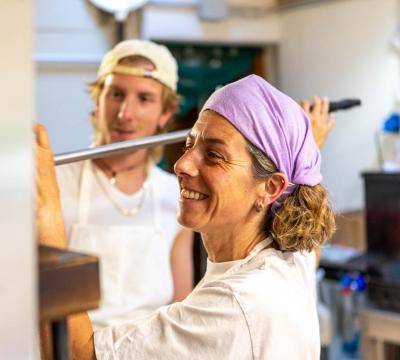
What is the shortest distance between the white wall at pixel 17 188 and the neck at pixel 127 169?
4.06ft

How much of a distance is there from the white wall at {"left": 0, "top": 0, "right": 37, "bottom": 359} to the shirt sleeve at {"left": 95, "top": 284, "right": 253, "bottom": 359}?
551 mm

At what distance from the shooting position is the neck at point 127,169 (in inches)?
63.2

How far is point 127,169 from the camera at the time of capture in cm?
164

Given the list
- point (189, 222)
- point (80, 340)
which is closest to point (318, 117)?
point (189, 222)

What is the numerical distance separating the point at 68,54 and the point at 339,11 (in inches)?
65.2

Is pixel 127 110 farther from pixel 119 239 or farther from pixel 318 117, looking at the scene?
pixel 318 117

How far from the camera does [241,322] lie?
0.89 m

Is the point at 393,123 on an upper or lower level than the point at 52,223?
upper

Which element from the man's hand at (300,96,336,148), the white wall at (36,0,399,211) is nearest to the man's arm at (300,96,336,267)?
the man's hand at (300,96,336,148)

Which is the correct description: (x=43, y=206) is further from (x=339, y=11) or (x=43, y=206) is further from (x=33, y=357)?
(x=339, y=11)

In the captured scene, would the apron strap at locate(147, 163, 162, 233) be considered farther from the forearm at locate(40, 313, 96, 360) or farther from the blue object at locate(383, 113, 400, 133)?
the blue object at locate(383, 113, 400, 133)

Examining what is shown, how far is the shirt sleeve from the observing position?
889mm

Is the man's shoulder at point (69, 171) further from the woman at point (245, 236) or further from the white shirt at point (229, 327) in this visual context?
the white shirt at point (229, 327)

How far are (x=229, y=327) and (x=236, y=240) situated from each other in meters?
0.19
